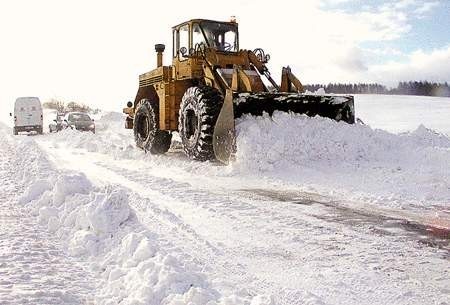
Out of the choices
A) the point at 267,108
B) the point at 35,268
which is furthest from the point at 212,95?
the point at 35,268

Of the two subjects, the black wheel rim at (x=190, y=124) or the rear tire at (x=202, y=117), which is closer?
the rear tire at (x=202, y=117)

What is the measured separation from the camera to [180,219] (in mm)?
5301

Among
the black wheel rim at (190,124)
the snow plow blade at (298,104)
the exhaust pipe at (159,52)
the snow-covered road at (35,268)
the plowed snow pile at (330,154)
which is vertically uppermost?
the exhaust pipe at (159,52)

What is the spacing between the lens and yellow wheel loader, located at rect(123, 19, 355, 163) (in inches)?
374

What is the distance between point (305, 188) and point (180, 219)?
8.71ft

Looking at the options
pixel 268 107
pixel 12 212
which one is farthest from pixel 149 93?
pixel 12 212

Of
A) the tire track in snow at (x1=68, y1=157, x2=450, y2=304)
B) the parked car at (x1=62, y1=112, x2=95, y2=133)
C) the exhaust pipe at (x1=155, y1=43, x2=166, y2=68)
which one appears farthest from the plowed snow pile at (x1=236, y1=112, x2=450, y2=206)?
the parked car at (x1=62, y1=112, x2=95, y2=133)

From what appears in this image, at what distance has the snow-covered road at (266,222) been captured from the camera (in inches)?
131

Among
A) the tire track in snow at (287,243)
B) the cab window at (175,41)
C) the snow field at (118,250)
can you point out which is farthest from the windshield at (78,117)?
the tire track in snow at (287,243)

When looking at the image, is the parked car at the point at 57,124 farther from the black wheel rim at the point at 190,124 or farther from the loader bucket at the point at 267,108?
the loader bucket at the point at 267,108

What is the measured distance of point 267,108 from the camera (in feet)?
31.8

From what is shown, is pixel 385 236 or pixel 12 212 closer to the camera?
pixel 385 236

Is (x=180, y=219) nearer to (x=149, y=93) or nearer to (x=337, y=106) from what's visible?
(x=337, y=106)

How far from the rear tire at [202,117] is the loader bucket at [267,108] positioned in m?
0.28
